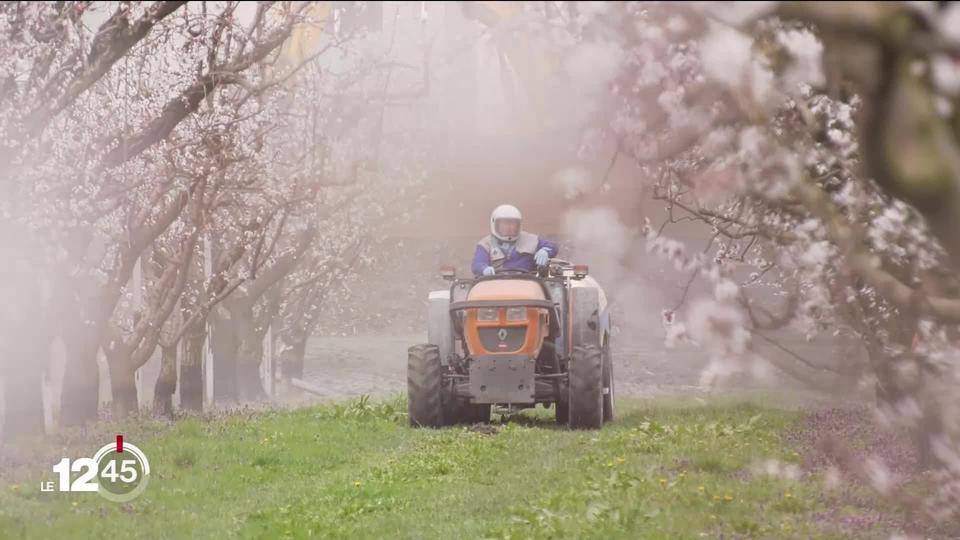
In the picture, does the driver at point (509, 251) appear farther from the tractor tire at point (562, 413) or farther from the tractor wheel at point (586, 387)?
the tractor tire at point (562, 413)

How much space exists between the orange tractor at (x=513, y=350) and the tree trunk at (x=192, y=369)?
922 centimetres

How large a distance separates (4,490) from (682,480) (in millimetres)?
6187

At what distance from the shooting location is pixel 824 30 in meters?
4.59

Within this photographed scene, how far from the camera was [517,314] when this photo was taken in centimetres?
1631

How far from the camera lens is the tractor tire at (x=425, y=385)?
16.3 meters

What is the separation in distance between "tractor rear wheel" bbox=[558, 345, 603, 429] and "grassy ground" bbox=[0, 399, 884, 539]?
1.07 feet

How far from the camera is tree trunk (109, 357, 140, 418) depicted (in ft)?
71.8

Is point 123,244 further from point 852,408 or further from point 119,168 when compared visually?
point 852,408

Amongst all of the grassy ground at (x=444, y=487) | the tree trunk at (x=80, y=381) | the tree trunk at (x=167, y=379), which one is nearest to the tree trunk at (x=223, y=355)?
the tree trunk at (x=167, y=379)

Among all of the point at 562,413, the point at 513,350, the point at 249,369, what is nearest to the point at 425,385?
the point at 513,350

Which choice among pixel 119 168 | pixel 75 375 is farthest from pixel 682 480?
pixel 75 375

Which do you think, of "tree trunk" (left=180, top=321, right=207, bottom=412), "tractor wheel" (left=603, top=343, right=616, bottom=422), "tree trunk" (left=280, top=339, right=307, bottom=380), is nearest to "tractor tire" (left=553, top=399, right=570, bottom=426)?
"tractor wheel" (left=603, top=343, right=616, bottom=422)

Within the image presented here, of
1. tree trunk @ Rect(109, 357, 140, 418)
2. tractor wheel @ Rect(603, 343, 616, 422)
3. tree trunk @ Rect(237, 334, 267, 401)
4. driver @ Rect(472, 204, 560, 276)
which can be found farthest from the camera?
tree trunk @ Rect(237, 334, 267, 401)

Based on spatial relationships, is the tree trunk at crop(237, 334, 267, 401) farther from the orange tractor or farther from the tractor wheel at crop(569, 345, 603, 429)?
the tractor wheel at crop(569, 345, 603, 429)
